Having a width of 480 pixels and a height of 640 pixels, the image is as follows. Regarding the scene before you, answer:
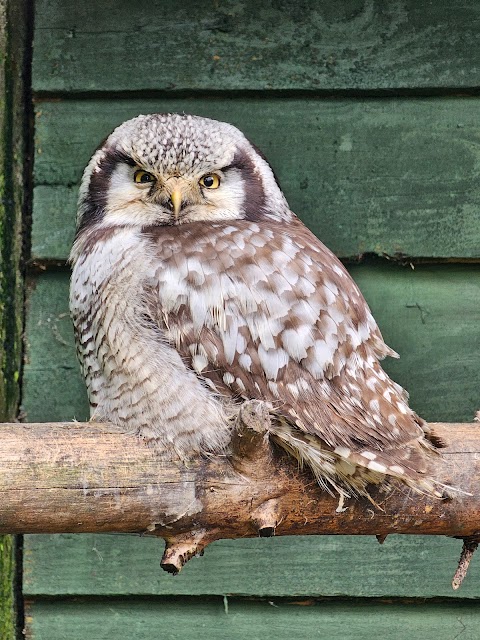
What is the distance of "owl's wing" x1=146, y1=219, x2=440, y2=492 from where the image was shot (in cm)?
164

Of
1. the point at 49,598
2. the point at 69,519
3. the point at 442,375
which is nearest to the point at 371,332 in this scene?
the point at 442,375

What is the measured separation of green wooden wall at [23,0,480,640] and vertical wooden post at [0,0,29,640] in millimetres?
39

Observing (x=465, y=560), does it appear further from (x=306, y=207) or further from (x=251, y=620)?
(x=306, y=207)

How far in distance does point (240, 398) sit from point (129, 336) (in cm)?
25

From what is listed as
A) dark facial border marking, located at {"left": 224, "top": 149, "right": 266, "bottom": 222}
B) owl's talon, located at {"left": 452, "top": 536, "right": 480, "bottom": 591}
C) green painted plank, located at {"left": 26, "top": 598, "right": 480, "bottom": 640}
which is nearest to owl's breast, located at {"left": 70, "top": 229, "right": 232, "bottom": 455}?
dark facial border marking, located at {"left": 224, "top": 149, "right": 266, "bottom": 222}

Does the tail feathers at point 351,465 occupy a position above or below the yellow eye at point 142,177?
below

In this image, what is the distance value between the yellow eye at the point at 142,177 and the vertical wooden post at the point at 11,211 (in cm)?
45

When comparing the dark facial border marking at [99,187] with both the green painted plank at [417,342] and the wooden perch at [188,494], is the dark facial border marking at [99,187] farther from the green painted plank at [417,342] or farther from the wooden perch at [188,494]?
the wooden perch at [188,494]

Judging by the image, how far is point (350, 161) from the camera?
7.54ft

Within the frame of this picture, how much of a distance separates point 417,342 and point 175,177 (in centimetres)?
79

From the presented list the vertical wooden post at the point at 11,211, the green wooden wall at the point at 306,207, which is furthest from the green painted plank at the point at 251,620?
the vertical wooden post at the point at 11,211

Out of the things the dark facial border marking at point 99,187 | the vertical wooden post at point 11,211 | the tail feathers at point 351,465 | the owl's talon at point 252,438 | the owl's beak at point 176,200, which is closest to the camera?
the owl's talon at point 252,438

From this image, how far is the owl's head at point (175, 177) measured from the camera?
6.23 ft

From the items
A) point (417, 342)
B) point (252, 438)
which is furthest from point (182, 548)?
point (417, 342)
